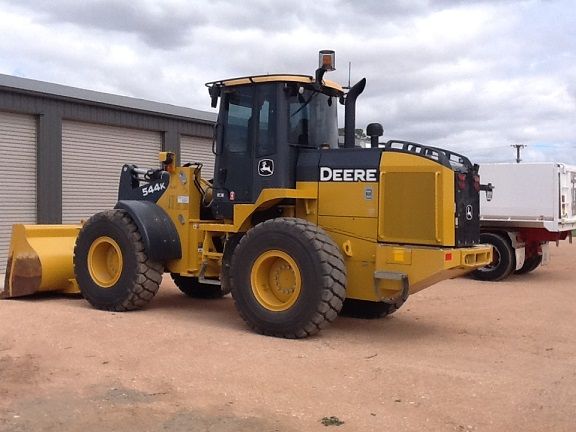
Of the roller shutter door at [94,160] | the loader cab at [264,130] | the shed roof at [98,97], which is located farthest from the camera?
the roller shutter door at [94,160]

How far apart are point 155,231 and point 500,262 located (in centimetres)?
805

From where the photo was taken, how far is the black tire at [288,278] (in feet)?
24.8

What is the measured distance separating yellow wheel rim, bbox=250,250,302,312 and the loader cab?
940mm

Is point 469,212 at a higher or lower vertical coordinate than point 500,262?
higher

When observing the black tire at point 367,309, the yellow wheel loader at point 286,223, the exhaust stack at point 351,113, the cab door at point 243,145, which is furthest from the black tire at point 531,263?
the cab door at point 243,145

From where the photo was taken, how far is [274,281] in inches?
323

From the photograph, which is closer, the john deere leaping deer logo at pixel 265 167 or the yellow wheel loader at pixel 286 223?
the yellow wheel loader at pixel 286 223

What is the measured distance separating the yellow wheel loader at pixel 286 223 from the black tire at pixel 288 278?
0.6 inches

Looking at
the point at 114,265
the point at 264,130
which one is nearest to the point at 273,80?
the point at 264,130

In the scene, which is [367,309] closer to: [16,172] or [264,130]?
[264,130]

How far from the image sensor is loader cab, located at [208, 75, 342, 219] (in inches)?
333

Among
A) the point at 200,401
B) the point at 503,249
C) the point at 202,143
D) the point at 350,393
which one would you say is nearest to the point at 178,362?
the point at 200,401

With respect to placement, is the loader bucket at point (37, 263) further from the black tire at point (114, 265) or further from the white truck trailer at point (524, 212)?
the white truck trailer at point (524, 212)

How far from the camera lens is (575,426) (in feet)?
16.7
